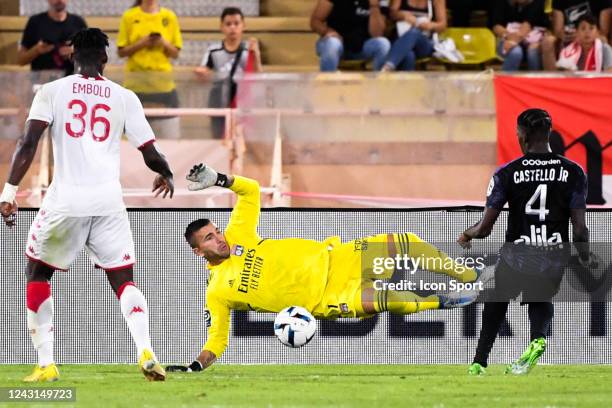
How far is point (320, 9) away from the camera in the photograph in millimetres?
16156

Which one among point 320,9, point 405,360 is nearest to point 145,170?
point 320,9

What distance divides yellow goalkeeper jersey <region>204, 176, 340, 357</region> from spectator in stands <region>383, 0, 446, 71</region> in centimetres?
572

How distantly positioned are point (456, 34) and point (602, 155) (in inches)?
126

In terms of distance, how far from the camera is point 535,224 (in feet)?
31.3

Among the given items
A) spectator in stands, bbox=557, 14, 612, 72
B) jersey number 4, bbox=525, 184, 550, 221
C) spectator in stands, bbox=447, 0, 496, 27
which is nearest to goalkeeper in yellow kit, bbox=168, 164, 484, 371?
jersey number 4, bbox=525, 184, 550, 221

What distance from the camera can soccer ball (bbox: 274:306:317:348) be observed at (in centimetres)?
971

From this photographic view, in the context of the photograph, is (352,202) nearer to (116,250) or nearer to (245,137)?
(245,137)

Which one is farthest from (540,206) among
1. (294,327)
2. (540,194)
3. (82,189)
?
Result: (82,189)

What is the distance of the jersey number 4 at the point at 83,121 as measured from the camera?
8.93 metres

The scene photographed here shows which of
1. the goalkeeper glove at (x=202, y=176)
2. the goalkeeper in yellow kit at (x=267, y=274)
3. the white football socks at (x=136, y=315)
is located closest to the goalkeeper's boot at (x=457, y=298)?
the goalkeeper in yellow kit at (x=267, y=274)

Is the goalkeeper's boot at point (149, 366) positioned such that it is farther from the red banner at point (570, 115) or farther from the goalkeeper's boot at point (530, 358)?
the red banner at point (570, 115)

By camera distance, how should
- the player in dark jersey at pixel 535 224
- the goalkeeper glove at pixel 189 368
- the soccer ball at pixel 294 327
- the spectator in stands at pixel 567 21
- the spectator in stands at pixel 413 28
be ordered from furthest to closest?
the spectator in stands at pixel 567 21, the spectator in stands at pixel 413 28, the goalkeeper glove at pixel 189 368, the soccer ball at pixel 294 327, the player in dark jersey at pixel 535 224

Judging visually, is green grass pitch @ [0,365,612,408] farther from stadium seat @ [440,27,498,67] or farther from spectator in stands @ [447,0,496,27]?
spectator in stands @ [447,0,496,27]

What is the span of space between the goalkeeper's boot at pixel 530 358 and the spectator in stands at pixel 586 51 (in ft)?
20.5
